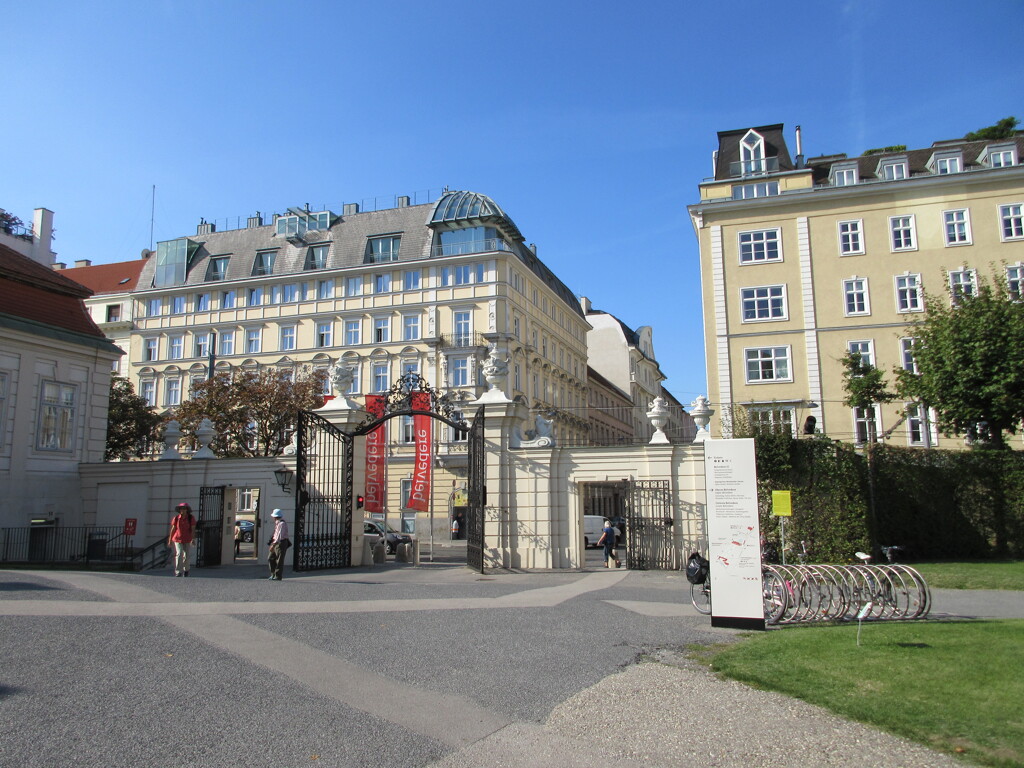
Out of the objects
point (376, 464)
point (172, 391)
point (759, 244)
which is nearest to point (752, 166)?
point (759, 244)

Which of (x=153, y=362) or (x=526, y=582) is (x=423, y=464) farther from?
(x=153, y=362)

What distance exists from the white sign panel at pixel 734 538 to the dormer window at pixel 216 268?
51.9 m

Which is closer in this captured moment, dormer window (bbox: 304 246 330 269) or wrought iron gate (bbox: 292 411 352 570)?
wrought iron gate (bbox: 292 411 352 570)

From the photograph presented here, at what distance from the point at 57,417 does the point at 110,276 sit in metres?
46.4

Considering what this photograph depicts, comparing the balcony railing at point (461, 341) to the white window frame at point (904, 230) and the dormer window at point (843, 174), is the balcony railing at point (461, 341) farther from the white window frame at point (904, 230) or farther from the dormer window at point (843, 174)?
the white window frame at point (904, 230)

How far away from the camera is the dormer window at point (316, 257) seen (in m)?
54.3

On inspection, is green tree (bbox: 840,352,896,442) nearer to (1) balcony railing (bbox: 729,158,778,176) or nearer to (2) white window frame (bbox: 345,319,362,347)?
(1) balcony railing (bbox: 729,158,778,176)

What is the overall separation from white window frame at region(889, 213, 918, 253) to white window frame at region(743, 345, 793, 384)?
6.57m

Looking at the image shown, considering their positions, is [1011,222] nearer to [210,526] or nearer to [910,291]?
[910,291]

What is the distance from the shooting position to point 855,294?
35656 millimetres

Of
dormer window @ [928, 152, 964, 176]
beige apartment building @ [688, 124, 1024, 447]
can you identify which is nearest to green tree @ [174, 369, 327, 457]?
beige apartment building @ [688, 124, 1024, 447]

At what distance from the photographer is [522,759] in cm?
574

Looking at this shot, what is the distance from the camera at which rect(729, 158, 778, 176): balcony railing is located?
1516 inches

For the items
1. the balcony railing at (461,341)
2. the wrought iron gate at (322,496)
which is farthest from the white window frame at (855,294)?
the wrought iron gate at (322,496)
